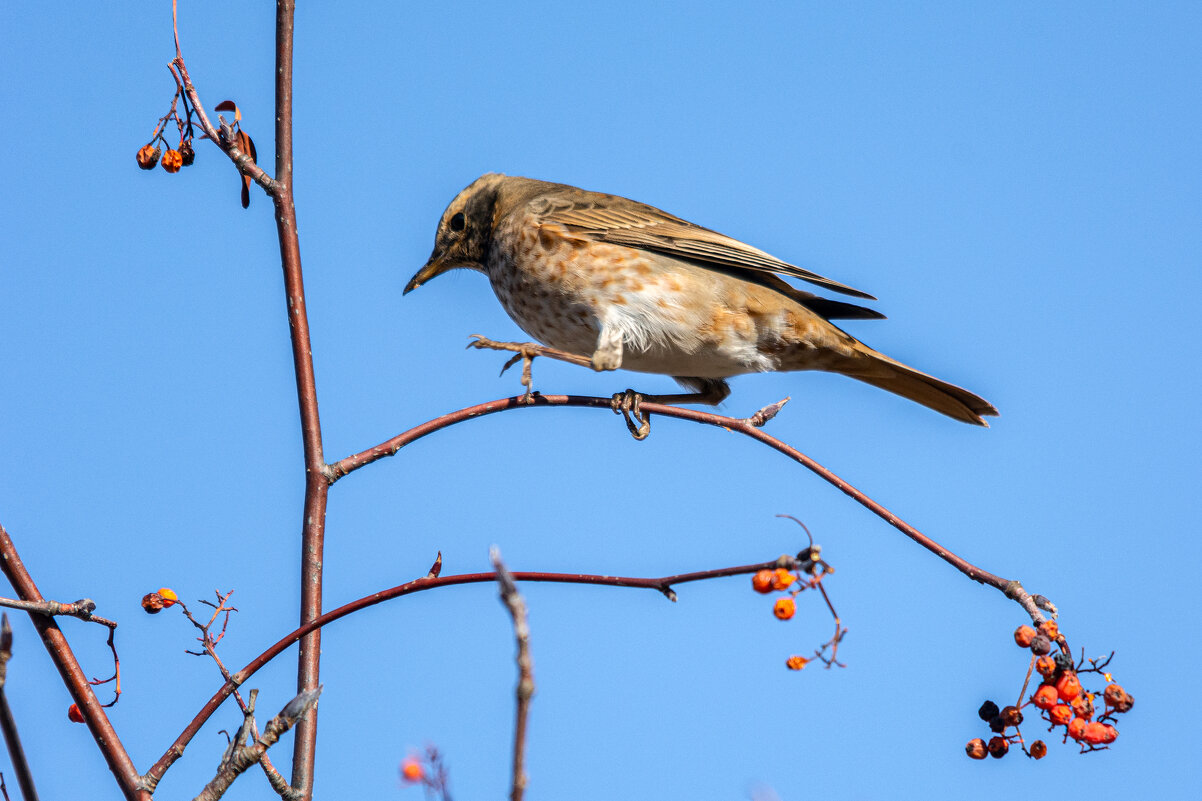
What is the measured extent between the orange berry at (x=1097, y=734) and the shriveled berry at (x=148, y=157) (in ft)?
11.4

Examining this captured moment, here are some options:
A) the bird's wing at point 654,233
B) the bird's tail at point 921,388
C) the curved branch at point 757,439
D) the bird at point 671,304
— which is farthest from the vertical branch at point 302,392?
the bird's tail at point 921,388

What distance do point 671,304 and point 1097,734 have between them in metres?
3.18

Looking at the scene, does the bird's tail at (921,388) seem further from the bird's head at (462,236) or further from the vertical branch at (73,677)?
the vertical branch at (73,677)

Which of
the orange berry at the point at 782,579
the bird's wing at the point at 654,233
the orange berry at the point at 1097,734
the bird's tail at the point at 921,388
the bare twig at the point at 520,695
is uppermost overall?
the bird's wing at the point at 654,233

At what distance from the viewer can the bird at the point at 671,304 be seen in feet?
19.0

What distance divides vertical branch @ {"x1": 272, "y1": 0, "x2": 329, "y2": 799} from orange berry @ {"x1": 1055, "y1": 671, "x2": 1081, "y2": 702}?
1.90 m

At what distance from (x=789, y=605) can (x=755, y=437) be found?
681mm

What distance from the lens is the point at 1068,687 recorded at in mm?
3080

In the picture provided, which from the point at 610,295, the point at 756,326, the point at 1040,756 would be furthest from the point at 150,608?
the point at 756,326

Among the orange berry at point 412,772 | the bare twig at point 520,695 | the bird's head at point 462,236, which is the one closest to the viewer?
the bare twig at point 520,695

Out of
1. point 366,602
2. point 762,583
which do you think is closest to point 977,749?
point 762,583

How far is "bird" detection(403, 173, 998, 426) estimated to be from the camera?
19.0 ft

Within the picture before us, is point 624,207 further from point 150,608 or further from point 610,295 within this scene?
point 150,608

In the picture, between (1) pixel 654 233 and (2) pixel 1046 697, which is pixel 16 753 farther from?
(1) pixel 654 233
